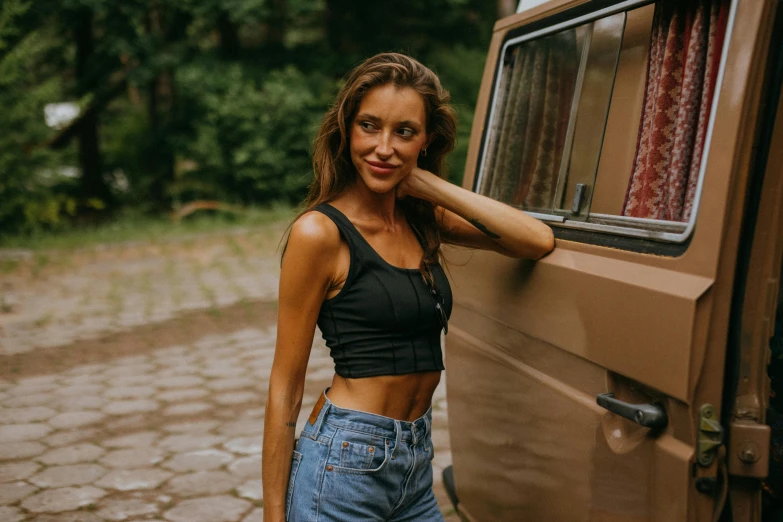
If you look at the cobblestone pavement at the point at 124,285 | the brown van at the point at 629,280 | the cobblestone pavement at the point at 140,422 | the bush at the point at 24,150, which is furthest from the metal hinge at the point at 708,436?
the bush at the point at 24,150

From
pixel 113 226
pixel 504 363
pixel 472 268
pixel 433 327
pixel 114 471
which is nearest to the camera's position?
pixel 433 327

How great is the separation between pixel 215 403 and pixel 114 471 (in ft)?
4.05

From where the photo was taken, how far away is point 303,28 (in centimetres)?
1923

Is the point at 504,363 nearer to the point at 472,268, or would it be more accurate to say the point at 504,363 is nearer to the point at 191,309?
the point at 472,268

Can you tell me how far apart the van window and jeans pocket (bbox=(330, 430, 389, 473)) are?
0.87m

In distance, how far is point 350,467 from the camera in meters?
2.03

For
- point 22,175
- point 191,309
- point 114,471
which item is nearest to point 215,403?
point 114,471

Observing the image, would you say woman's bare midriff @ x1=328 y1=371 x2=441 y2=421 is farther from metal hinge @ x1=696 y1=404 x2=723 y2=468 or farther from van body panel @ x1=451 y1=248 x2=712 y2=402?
metal hinge @ x1=696 y1=404 x2=723 y2=468

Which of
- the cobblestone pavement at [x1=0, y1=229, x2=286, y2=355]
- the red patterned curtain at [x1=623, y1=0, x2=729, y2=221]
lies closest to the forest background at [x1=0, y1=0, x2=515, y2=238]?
the cobblestone pavement at [x1=0, y1=229, x2=286, y2=355]

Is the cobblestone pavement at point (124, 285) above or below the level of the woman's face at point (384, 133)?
below

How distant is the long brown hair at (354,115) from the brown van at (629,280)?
0.36 m

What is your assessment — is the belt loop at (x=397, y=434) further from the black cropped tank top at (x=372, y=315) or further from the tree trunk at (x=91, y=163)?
the tree trunk at (x=91, y=163)

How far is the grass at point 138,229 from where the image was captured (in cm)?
→ 1213

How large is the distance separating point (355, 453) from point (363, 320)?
13.6 inches
